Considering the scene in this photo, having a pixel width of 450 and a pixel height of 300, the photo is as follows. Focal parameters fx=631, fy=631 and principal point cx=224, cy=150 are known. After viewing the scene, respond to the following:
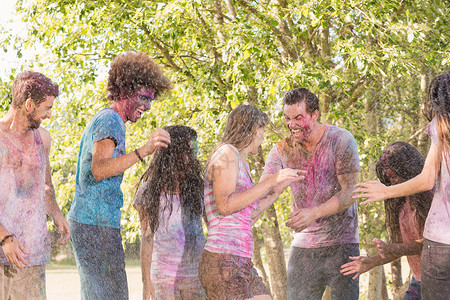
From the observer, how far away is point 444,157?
3398mm

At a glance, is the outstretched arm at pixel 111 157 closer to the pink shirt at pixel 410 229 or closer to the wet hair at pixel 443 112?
the wet hair at pixel 443 112

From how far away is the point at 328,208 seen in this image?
4523 millimetres

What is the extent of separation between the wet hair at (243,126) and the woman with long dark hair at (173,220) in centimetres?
68

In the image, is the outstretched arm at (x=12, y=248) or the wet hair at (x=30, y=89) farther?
the wet hair at (x=30, y=89)

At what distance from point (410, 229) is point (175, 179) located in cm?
172

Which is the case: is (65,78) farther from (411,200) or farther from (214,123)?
(411,200)

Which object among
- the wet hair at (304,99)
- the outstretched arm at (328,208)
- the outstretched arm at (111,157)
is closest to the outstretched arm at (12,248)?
the outstretched arm at (111,157)

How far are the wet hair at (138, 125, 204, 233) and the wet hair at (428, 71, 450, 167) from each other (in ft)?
6.09

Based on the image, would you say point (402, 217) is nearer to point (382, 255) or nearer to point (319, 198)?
point (382, 255)

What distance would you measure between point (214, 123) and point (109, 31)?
222 centimetres

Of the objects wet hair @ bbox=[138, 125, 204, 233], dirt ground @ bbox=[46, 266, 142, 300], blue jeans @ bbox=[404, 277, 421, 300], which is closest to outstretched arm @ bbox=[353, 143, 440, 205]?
blue jeans @ bbox=[404, 277, 421, 300]

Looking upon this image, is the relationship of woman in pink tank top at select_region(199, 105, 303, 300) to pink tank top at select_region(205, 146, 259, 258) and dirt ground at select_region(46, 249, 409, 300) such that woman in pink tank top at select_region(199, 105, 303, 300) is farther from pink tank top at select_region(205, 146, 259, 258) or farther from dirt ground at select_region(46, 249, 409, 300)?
dirt ground at select_region(46, 249, 409, 300)

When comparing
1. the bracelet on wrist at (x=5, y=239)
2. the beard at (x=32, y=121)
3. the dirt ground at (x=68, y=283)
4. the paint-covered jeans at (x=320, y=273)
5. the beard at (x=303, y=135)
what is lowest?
the dirt ground at (x=68, y=283)

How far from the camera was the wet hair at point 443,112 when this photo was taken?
→ 3381mm
